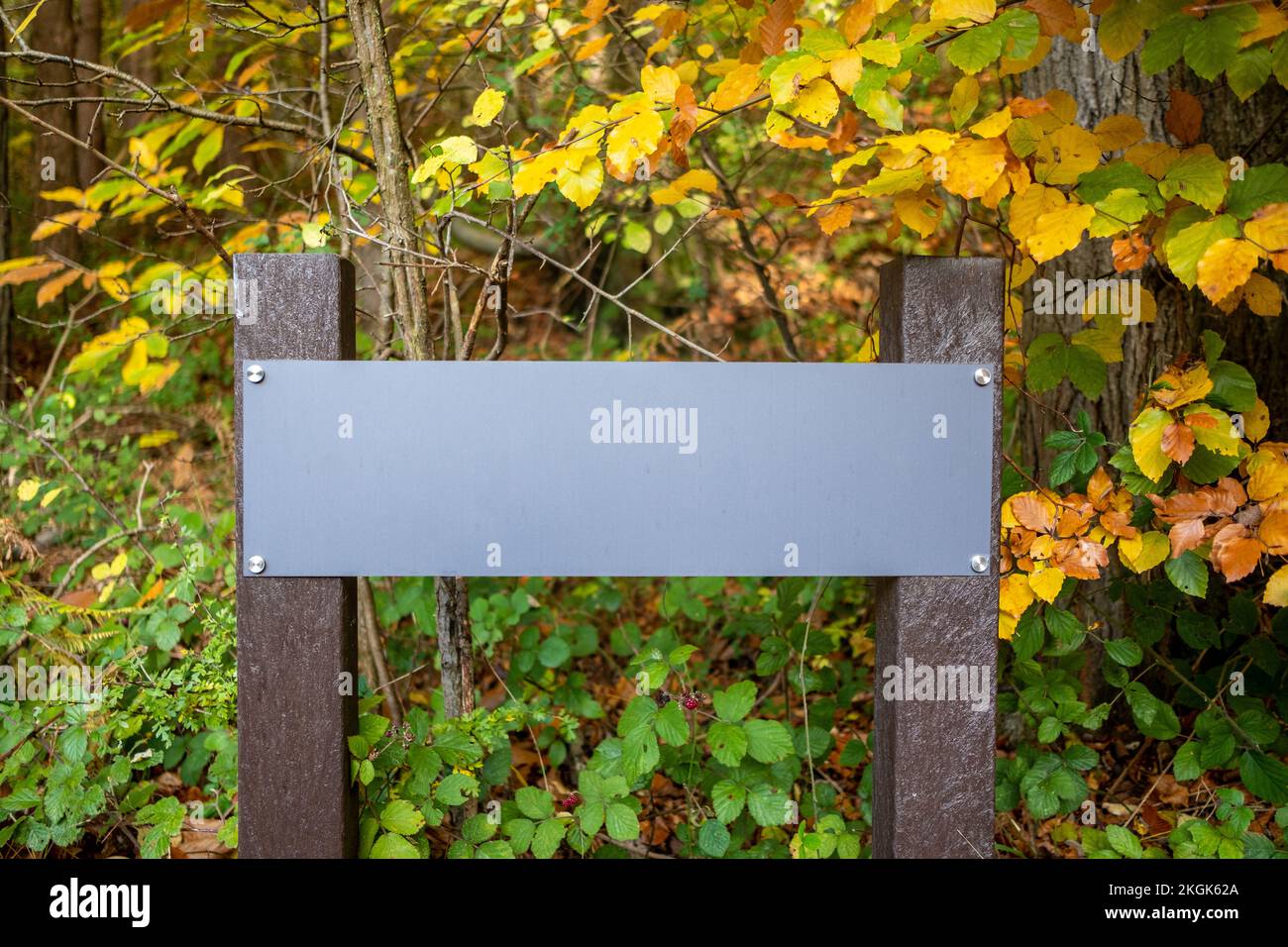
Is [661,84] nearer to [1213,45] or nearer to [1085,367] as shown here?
[1213,45]

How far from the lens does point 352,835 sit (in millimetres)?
1604

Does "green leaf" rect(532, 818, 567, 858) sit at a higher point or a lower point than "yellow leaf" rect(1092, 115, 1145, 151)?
lower

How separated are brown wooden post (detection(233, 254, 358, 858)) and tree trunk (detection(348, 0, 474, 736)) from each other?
2.17 feet

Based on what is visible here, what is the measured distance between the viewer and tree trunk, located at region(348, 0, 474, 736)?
7.15 ft

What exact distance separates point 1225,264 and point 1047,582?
2.19 feet

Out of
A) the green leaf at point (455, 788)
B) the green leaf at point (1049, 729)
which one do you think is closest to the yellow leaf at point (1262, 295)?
the green leaf at point (1049, 729)

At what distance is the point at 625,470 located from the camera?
1.47 meters

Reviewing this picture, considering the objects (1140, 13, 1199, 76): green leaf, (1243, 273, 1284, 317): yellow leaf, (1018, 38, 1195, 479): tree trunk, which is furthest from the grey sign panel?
(1018, 38, 1195, 479): tree trunk

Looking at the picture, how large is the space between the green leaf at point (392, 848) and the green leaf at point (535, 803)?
0.35 m

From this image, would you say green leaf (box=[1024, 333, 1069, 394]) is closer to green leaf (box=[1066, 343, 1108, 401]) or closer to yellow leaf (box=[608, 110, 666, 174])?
green leaf (box=[1066, 343, 1108, 401])

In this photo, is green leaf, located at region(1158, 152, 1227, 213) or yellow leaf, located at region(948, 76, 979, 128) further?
yellow leaf, located at region(948, 76, 979, 128)

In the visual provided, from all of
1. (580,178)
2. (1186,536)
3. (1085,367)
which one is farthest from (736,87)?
(1186,536)

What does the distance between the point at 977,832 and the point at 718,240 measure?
4.24 m

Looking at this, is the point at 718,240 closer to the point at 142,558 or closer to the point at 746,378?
the point at 142,558
